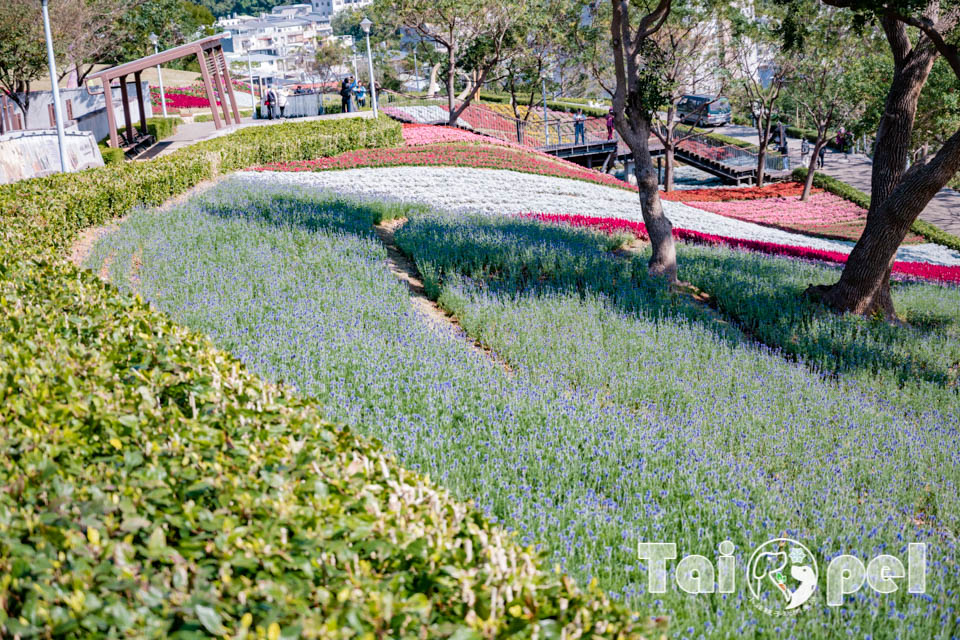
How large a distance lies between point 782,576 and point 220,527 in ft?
8.96

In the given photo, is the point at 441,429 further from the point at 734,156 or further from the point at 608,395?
the point at 734,156

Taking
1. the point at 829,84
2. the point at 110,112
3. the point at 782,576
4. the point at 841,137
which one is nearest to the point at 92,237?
the point at 782,576

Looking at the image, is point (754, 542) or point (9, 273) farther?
point (9, 273)

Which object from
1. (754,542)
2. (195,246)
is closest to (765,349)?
(754,542)

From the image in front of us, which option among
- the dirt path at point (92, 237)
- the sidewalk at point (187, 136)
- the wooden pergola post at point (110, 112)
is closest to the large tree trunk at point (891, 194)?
the dirt path at point (92, 237)

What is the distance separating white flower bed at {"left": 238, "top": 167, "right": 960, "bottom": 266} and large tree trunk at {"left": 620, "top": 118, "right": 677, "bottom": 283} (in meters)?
4.85

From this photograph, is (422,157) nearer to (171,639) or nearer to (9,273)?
(9,273)

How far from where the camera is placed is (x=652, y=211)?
10430mm

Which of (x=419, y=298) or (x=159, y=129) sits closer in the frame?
(x=419, y=298)

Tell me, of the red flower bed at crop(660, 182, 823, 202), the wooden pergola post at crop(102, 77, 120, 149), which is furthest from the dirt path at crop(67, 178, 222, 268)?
the red flower bed at crop(660, 182, 823, 202)

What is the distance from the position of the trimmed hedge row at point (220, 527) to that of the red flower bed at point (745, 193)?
93.7ft

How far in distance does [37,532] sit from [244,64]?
116 meters

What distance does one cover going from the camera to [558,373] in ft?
20.6

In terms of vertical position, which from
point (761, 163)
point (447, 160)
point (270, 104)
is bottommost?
point (761, 163)
